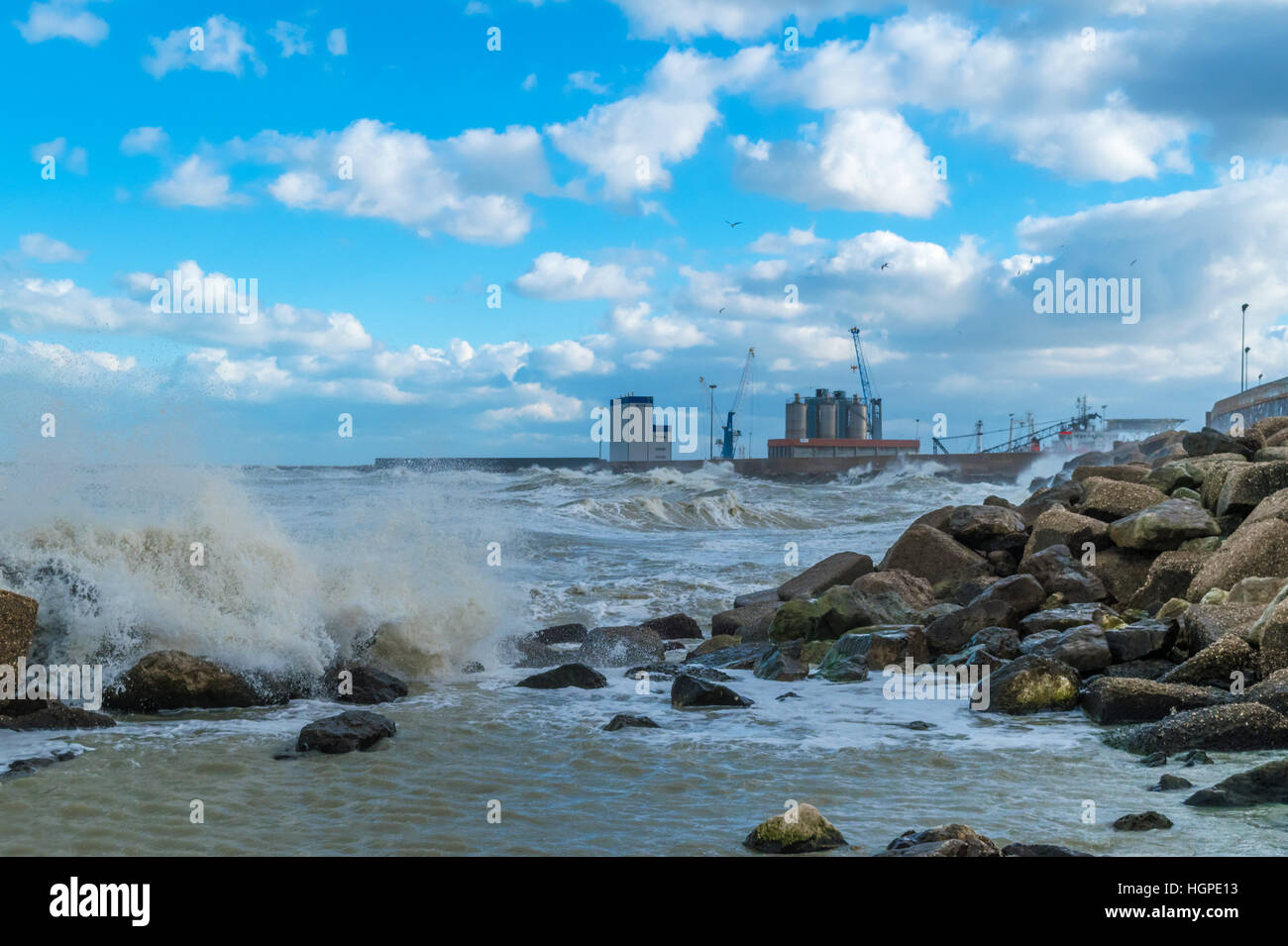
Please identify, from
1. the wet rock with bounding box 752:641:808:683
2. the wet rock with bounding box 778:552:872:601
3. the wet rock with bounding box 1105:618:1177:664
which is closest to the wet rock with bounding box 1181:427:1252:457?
→ the wet rock with bounding box 778:552:872:601

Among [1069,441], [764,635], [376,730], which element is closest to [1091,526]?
[764,635]

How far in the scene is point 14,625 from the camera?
755cm

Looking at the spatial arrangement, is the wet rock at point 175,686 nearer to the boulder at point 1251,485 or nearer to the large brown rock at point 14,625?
the large brown rock at point 14,625

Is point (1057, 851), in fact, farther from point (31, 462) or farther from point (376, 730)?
point (31, 462)

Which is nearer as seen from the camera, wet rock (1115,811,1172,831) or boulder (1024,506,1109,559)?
wet rock (1115,811,1172,831)

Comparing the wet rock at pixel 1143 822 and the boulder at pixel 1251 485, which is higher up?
the boulder at pixel 1251 485

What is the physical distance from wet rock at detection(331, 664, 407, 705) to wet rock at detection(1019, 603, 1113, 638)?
5950 millimetres

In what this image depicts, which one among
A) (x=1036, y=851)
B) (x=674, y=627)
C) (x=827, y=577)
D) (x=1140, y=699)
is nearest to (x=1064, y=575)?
(x=827, y=577)

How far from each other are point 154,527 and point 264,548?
109 centimetres

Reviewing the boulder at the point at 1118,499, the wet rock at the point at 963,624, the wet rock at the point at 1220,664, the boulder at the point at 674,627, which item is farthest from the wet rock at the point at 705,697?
the boulder at the point at 1118,499

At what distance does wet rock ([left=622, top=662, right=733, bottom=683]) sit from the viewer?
938cm

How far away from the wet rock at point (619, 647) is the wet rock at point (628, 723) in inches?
123

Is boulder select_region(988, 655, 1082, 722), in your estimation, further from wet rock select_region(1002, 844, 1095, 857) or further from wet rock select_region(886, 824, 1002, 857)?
wet rock select_region(1002, 844, 1095, 857)

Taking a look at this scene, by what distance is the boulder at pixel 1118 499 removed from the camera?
13352 millimetres
